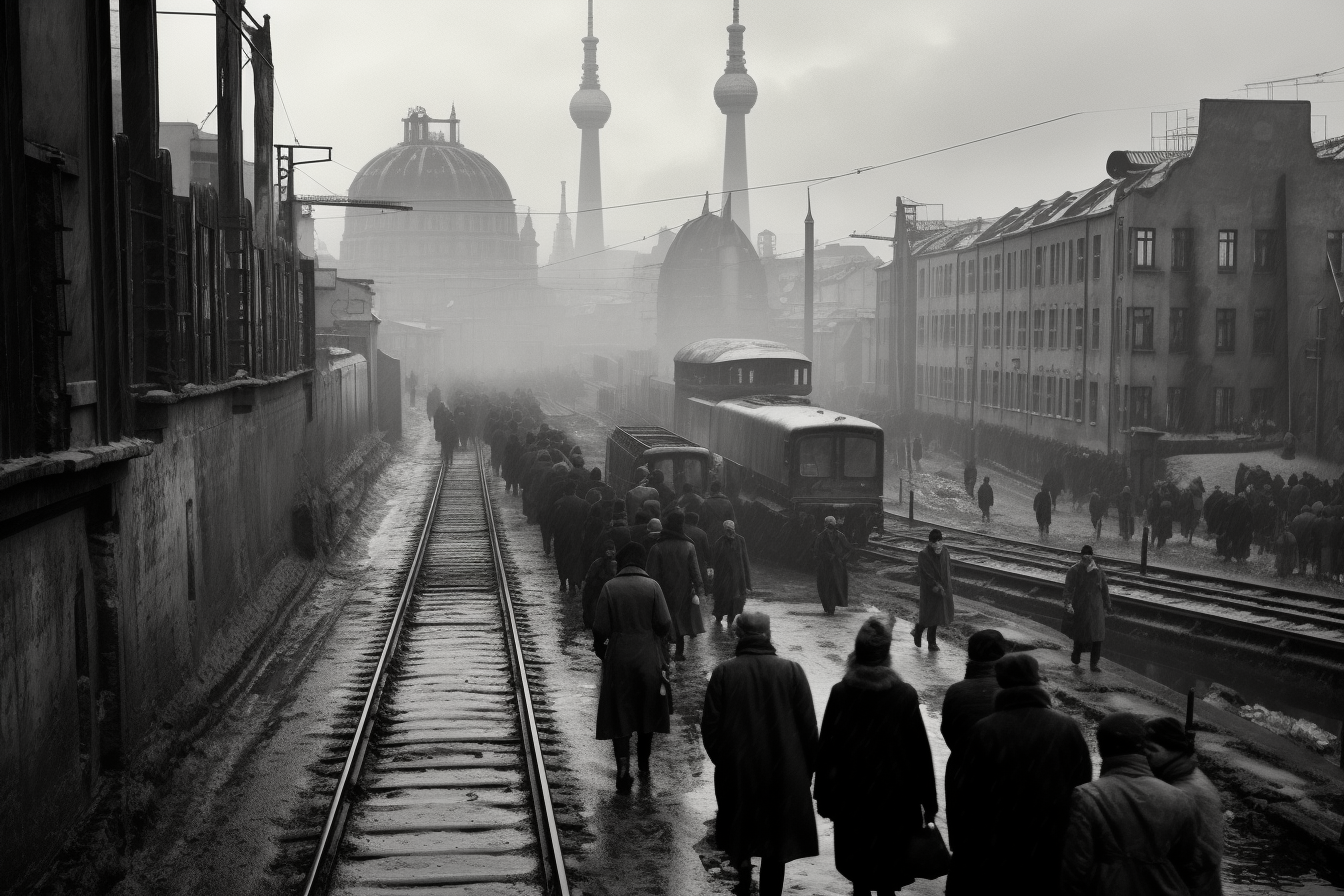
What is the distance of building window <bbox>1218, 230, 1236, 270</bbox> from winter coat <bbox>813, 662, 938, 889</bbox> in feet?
118

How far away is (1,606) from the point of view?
24.3 feet

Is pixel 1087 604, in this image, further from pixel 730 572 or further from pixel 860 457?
pixel 860 457

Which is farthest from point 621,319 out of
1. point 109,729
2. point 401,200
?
point 109,729

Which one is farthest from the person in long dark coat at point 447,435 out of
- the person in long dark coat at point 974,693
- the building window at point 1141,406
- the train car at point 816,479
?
the person in long dark coat at point 974,693

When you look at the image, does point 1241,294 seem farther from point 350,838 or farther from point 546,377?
point 546,377

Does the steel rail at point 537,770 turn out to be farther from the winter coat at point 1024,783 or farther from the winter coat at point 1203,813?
the winter coat at point 1203,813

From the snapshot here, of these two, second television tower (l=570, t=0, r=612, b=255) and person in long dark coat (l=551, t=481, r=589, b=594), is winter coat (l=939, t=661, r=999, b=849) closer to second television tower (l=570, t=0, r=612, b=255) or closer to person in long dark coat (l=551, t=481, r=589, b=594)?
person in long dark coat (l=551, t=481, r=589, b=594)

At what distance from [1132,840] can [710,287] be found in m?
87.4

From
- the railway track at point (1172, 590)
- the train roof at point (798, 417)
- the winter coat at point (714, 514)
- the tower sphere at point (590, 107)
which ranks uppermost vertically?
the tower sphere at point (590, 107)

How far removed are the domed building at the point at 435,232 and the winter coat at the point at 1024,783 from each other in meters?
120

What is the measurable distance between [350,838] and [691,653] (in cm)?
668

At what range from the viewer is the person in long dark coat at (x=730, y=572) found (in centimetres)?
1572

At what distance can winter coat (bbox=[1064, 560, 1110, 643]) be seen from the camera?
14461 millimetres

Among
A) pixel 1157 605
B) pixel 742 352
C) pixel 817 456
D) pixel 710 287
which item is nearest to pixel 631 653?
pixel 1157 605
